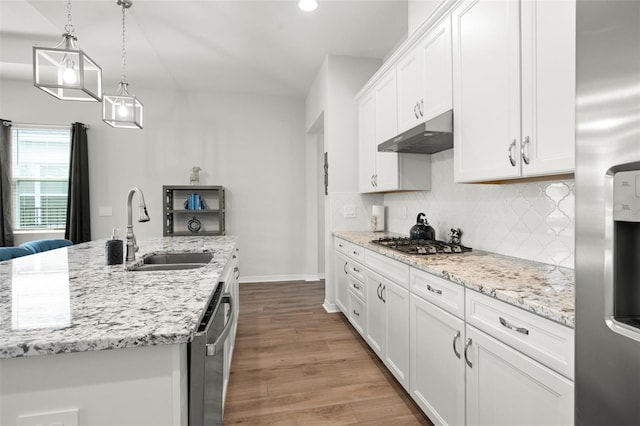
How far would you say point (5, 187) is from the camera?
14.2 feet

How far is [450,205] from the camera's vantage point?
2541 mm

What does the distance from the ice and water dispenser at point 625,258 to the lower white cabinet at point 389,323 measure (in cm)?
133

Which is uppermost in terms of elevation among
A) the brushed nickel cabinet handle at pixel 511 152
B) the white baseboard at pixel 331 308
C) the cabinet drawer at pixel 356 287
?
the brushed nickel cabinet handle at pixel 511 152

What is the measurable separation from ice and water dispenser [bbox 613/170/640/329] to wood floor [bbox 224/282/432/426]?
1.52m

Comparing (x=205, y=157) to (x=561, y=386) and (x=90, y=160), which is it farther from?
(x=561, y=386)

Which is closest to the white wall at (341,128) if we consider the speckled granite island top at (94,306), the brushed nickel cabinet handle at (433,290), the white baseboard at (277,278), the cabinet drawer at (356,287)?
the cabinet drawer at (356,287)

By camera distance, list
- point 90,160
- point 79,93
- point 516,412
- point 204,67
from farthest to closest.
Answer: point 90,160, point 204,67, point 79,93, point 516,412

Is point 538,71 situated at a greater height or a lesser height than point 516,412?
greater

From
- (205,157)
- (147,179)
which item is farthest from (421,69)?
(147,179)

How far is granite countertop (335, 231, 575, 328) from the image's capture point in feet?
3.41

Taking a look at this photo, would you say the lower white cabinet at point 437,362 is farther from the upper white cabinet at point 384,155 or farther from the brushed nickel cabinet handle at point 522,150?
the upper white cabinet at point 384,155

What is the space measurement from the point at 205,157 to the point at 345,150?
2397 mm

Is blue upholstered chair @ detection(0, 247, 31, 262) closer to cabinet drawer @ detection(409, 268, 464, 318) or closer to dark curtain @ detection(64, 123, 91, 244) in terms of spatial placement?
dark curtain @ detection(64, 123, 91, 244)

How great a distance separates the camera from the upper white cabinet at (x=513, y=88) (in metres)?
1.29
